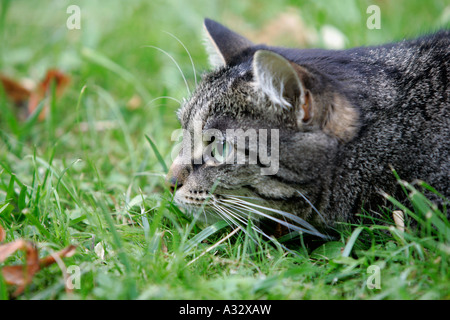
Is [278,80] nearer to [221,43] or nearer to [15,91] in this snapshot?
[221,43]

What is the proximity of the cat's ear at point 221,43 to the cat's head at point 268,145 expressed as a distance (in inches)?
12.0

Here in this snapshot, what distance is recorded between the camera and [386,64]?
92.1 inches

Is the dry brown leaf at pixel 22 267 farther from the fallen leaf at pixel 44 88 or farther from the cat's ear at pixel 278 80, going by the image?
the fallen leaf at pixel 44 88

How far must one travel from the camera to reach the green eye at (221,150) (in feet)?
7.14

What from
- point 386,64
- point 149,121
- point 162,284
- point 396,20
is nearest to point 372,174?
point 386,64

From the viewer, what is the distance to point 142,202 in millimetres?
2439

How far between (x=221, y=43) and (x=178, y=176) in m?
0.83

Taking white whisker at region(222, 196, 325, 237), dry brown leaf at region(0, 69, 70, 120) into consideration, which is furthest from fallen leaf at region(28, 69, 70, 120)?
white whisker at region(222, 196, 325, 237)

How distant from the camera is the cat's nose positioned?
2309mm

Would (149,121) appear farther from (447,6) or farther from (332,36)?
(447,6)

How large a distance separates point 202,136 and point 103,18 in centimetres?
321
